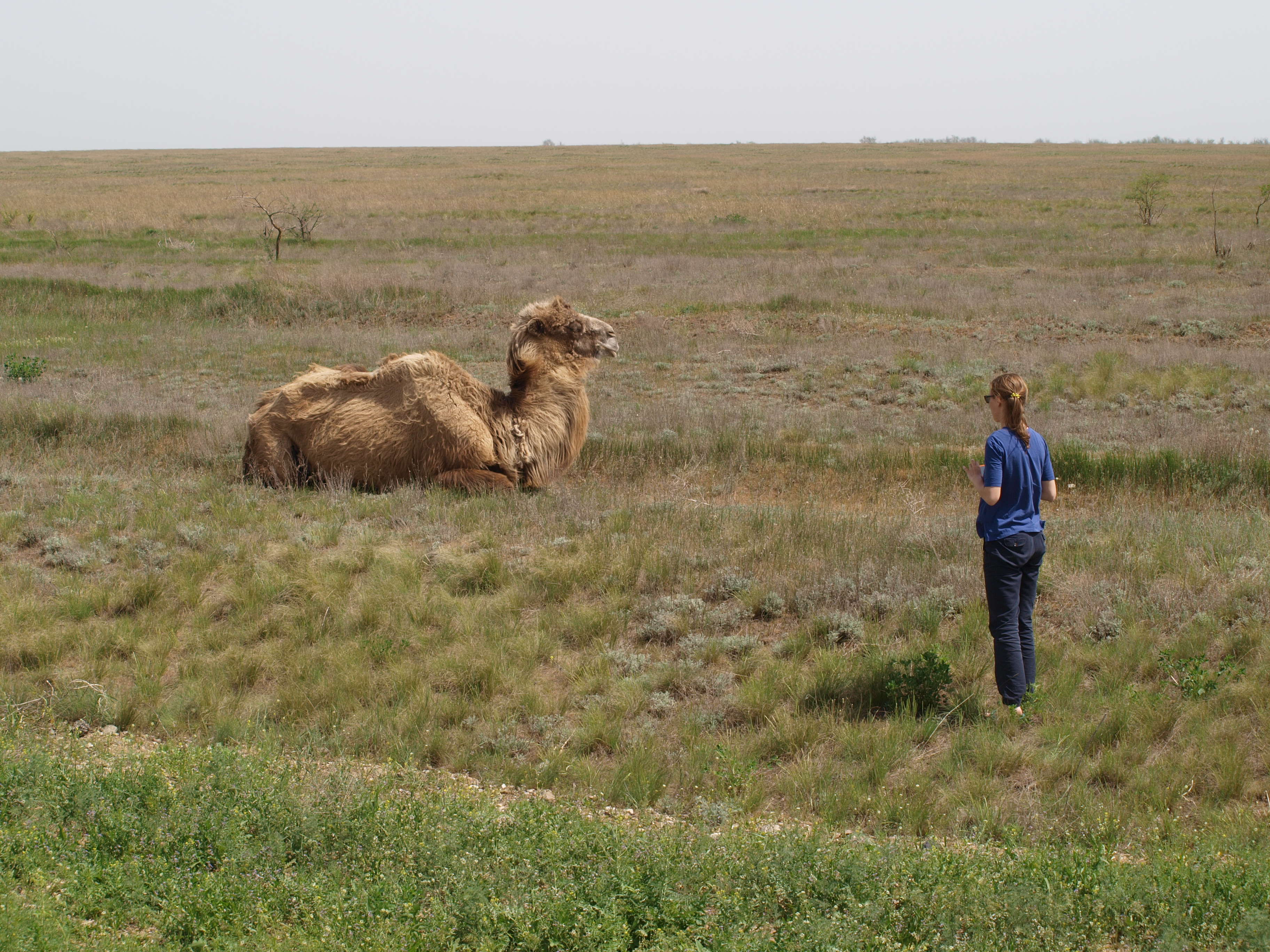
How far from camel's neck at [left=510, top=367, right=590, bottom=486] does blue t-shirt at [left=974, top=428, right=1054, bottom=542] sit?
5222 millimetres

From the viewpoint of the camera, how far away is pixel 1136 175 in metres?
69.8

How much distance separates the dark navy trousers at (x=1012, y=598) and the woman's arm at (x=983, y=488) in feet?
0.86

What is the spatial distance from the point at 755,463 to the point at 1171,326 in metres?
14.0

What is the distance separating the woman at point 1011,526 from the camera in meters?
5.54

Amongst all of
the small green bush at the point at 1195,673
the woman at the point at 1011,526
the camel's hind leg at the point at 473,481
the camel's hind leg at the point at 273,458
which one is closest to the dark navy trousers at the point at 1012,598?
the woman at the point at 1011,526

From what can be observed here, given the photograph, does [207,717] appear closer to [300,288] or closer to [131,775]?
[131,775]

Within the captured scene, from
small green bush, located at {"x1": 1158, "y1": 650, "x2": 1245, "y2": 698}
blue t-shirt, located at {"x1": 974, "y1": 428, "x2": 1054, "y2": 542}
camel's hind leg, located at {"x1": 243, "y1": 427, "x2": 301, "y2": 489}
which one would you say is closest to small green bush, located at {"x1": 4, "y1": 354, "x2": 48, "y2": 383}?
camel's hind leg, located at {"x1": 243, "y1": 427, "x2": 301, "y2": 489}

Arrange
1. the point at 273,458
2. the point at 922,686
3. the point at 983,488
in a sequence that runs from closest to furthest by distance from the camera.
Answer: the point at 983,488 → the point at 922,686 → the point at 273,458

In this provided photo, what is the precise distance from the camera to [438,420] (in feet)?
30.9

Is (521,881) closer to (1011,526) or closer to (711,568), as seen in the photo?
(1011,526)

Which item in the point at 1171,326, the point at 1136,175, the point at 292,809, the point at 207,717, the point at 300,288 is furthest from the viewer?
the point at 1136,175

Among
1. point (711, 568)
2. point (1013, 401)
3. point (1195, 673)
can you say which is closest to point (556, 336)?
point (711, 568)

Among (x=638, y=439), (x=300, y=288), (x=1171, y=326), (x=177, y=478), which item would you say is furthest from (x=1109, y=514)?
(x=300, y=288)

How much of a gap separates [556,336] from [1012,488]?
18.9 ft
